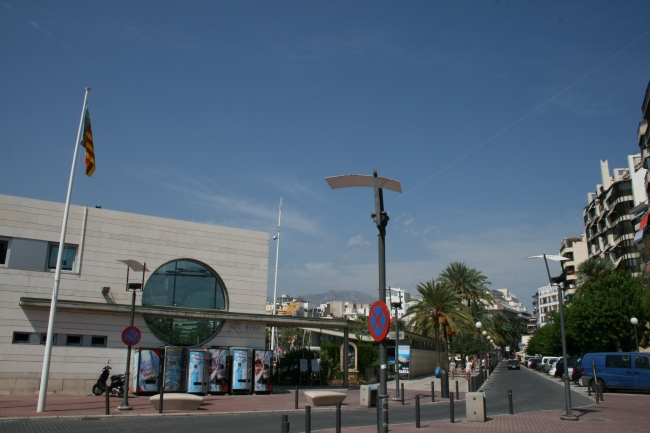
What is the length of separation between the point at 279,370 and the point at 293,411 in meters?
15.6

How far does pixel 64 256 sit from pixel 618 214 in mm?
72176

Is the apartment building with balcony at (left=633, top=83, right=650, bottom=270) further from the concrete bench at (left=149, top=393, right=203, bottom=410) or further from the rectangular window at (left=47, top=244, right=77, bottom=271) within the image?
the rectangular window at (left=47, top=244, right=77, bottom=271)

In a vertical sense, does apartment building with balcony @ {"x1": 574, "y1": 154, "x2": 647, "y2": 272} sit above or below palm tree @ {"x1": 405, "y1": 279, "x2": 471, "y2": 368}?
above

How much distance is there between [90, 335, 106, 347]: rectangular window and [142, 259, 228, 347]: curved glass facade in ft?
7.18

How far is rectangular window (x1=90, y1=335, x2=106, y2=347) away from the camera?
24.0m

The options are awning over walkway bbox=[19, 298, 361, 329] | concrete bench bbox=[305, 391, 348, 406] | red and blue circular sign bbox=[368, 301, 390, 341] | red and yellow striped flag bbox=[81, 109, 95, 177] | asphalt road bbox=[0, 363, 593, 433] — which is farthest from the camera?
awning over walkway bbox=[19, 298, 361, 329]

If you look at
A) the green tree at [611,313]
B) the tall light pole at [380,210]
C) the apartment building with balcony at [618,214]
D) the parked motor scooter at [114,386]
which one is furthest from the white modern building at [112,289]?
the apartment building with balcony at [618,214]

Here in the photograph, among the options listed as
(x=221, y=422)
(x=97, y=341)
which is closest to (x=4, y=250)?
(x=97, y=341)

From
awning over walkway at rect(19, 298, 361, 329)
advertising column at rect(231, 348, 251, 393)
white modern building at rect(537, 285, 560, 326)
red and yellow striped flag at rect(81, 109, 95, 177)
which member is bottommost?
advertising column at rect(231, 348, 251, 393)

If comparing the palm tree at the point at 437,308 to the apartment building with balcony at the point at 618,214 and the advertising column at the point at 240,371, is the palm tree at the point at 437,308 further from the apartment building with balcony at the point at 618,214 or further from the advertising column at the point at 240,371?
the apartment building with balcony at the point at 618,214

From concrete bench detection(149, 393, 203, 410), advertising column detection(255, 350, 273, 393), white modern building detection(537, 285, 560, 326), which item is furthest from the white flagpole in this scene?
white modern building detection(537, 285, 560, 326)

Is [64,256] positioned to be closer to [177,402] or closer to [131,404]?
[131,404]

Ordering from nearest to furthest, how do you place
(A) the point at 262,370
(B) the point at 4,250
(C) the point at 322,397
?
(C) the point at 322,397, (B) the point at 4,250, (A) the point at 262,370

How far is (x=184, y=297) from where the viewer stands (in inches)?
1084
